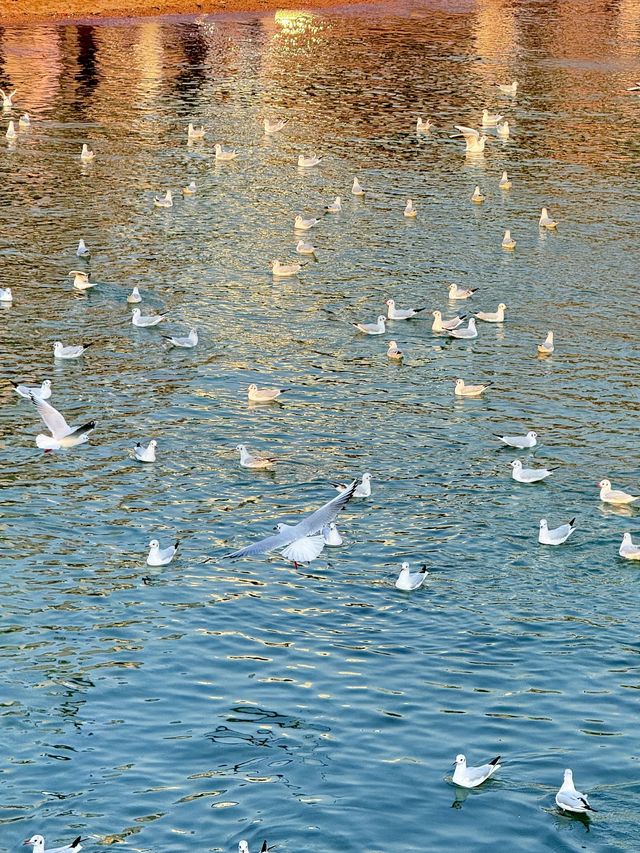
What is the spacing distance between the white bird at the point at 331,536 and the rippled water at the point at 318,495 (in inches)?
20.0

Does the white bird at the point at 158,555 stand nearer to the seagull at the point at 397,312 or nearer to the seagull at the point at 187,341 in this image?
the seagull at the point at 187,341

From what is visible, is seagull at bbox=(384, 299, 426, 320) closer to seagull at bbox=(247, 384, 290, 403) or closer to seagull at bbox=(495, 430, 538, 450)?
seagull at bbox=(247, 384, 290, 403)

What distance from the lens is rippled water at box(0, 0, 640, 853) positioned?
2200 centimetres

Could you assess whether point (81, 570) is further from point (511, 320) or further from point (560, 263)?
point (560, 263)

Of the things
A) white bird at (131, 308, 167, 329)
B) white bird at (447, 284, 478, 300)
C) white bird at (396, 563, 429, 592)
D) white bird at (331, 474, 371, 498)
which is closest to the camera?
white bird at (396, 563, 429, 592)

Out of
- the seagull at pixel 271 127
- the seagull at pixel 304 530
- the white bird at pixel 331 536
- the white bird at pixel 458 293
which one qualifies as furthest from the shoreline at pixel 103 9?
the seagull at pixel 304 530

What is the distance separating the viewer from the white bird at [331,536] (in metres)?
29.5

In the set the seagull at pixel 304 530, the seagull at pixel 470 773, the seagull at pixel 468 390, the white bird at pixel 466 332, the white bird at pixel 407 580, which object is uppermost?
the seagull at pixel 304 530

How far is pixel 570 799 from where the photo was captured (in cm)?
2089

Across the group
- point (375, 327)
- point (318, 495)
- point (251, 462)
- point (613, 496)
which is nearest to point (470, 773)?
point (318, 495)

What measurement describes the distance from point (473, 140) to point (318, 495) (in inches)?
1373

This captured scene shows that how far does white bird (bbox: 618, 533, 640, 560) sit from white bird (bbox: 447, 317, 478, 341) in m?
13.9

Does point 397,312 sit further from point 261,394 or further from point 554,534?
point 554,534

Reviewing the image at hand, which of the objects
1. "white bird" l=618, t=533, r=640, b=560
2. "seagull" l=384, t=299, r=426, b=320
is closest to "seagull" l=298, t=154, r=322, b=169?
"seagull" l=384, t=299, r=426, b=320
